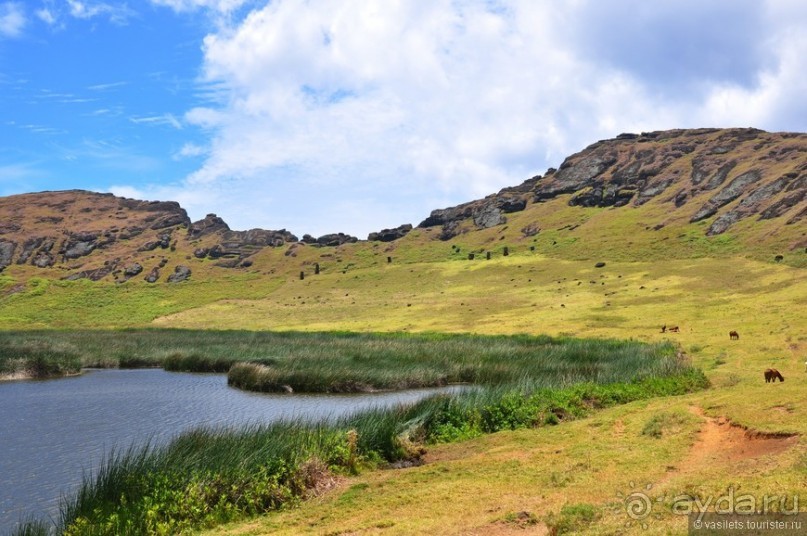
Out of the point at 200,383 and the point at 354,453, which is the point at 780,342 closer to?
the point at 354,453

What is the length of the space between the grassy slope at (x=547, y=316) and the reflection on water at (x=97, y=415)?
9063mm

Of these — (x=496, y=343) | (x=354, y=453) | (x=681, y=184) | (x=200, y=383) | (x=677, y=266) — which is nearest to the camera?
(x=354, y=453)

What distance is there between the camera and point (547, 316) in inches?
2827

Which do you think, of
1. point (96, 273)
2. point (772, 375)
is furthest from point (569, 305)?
point (96, 273)

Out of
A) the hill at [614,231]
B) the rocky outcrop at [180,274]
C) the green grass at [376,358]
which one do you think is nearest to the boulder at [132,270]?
the hill at [614,231]

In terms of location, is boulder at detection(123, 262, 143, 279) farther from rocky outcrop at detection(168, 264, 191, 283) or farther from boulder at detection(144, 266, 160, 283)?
rocky outcrop at detection(168, 264, 191, 283)

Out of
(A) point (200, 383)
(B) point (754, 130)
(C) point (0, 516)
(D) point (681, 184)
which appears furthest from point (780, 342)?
(B) point (754, 130)

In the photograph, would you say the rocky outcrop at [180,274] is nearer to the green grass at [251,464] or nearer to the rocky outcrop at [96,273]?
the rocky outcrop at [96,273]

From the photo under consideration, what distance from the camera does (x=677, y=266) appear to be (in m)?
96.1

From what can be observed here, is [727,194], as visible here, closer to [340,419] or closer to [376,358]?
[376,358]

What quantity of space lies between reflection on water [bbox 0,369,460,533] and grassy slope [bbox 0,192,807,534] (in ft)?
29.7

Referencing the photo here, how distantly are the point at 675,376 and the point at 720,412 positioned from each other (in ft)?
34.1

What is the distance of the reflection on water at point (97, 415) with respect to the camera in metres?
19.2

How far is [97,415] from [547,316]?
5267cm
